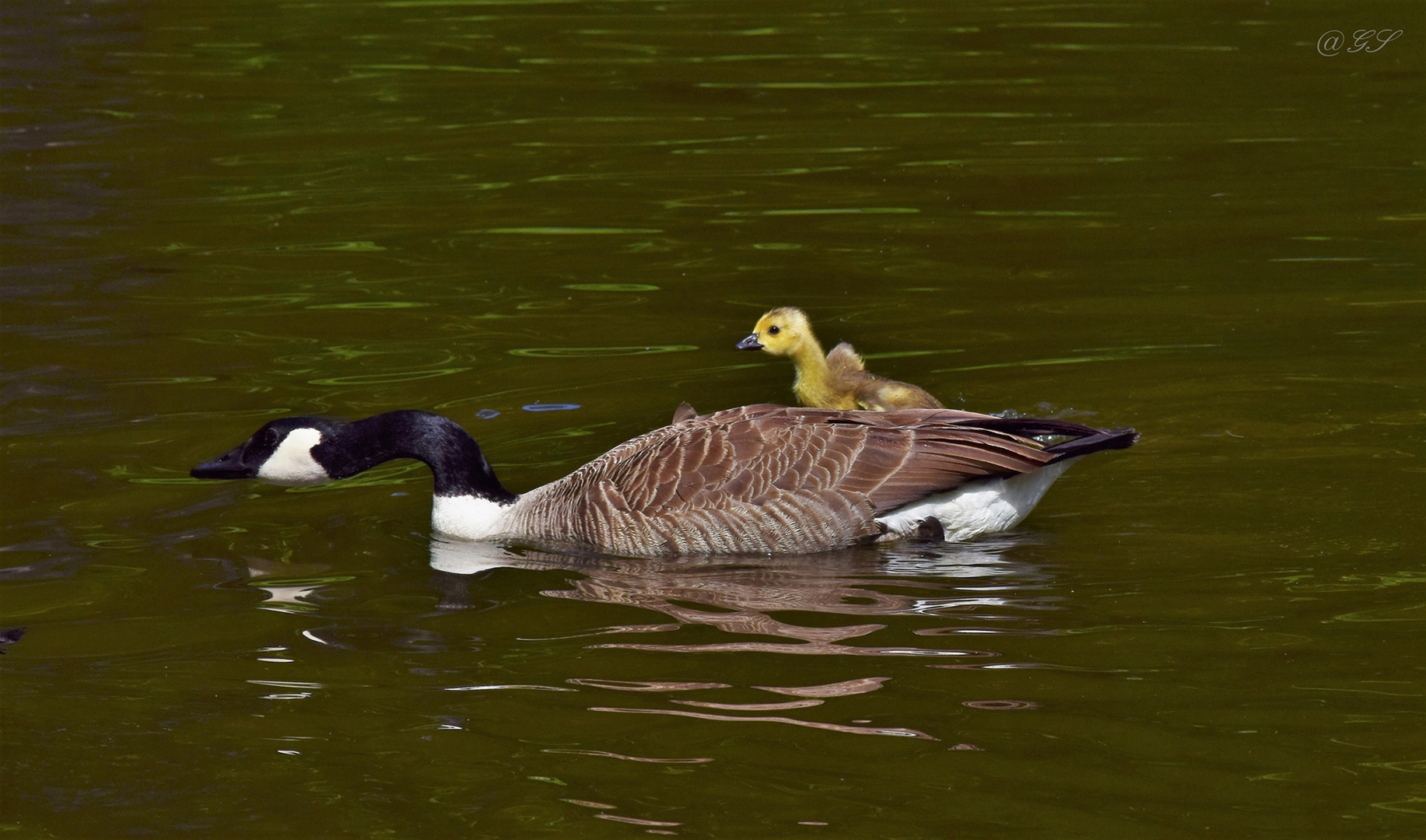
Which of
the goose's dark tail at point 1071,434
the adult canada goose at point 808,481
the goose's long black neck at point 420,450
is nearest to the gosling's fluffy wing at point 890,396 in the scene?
the adult canada goose at point 808,481

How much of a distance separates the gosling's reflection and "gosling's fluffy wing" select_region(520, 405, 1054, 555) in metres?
0.12

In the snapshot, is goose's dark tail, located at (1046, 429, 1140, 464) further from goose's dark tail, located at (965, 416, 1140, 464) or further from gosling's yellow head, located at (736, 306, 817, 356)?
gosling's yellow head, located at (736, 306, 817, 356)

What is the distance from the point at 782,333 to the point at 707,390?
0.79m

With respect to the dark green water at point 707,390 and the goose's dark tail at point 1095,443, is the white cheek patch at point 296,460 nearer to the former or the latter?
the dark green water at point 707,390

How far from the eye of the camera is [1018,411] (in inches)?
375

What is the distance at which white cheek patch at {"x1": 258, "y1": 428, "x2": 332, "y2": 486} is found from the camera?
27.4 feet

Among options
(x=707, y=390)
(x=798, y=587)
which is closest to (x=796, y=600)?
(x=798, y=587)

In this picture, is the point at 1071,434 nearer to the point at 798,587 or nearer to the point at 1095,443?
the point at 1095,443

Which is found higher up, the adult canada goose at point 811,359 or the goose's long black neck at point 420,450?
the adult canada goose at point 811,359

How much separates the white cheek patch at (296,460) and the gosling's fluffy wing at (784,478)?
1306mm

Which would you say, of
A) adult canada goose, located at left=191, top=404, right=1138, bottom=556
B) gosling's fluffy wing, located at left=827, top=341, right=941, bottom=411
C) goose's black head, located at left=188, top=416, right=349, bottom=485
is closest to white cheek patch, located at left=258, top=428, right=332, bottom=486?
goose's black head, located at left=188, top=416, right=349, bottom=485

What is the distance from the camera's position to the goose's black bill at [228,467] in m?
8.30

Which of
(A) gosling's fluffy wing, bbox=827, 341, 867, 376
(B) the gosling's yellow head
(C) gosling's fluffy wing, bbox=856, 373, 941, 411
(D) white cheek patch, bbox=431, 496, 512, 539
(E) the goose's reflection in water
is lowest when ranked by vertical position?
(E) the goose's reflection in water

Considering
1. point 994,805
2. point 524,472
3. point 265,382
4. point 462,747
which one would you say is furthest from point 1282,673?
point 265,382
